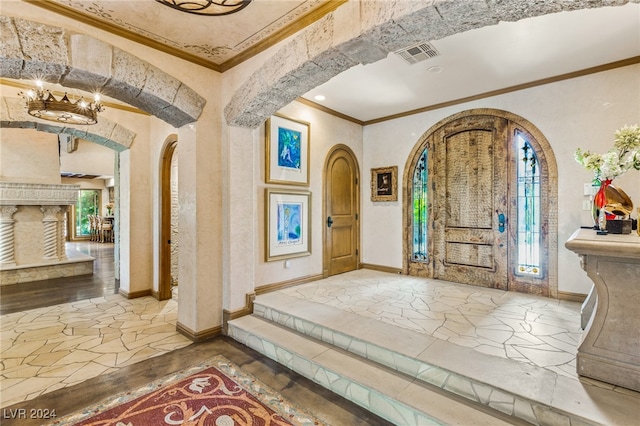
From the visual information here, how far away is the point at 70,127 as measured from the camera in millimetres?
4152

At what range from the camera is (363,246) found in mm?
5629

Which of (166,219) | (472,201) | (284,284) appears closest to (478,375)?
(284,284)

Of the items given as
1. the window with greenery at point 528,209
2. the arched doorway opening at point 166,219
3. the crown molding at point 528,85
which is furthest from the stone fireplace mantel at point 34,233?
the window with greenery at point 528,209

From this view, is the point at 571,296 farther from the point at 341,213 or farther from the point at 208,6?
the point at 208,6

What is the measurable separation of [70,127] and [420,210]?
545cm

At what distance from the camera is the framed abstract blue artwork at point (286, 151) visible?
13.2ft

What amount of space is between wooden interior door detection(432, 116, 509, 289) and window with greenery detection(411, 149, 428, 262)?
0.63ft

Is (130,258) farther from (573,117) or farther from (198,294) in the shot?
(573,117)

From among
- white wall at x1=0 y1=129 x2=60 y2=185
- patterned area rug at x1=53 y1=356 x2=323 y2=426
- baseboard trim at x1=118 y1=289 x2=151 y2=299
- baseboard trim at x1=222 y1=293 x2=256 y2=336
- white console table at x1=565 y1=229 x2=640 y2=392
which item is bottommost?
patterned area rug at x1=53 y1=356 x2=323 y2=426

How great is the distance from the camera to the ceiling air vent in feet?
9.64

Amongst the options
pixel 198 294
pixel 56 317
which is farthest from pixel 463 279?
pixel 56 317

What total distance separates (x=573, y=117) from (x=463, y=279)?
100 inches

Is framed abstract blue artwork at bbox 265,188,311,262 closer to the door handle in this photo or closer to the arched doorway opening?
Result: the arched doorway opening

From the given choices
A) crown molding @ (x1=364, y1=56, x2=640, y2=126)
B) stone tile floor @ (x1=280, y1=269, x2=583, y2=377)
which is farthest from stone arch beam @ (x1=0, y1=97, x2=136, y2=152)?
crown molding @ (x1=364, y1=56, x2=640, y2=126)
